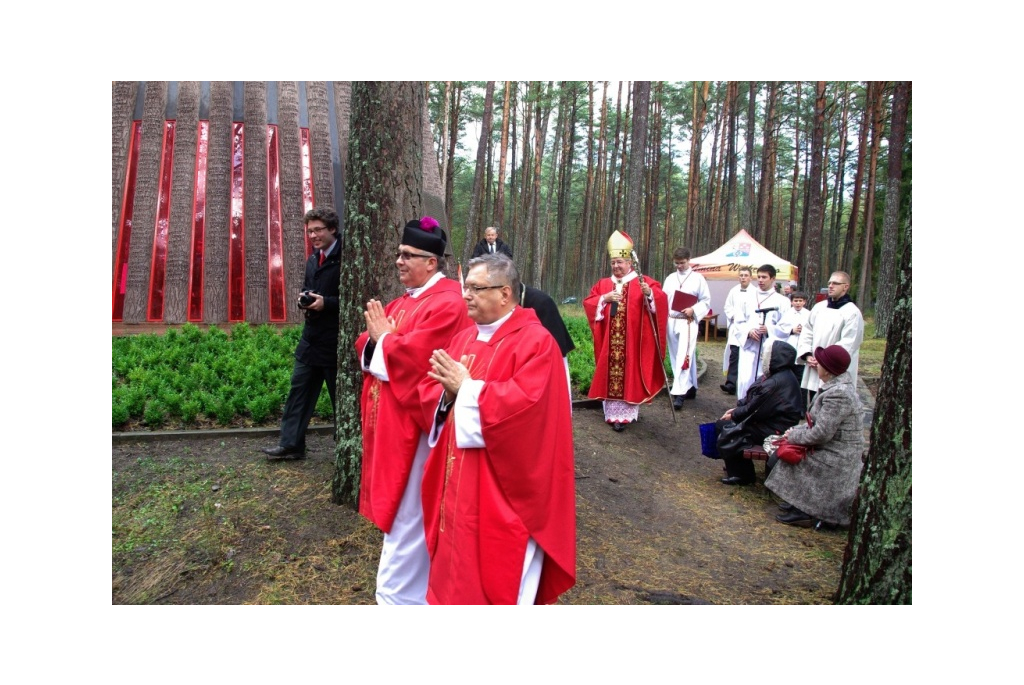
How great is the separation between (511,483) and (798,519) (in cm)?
377

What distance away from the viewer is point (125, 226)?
29.0ft

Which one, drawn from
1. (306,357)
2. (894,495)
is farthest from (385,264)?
(894,495)

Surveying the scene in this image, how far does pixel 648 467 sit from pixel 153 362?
207 inches

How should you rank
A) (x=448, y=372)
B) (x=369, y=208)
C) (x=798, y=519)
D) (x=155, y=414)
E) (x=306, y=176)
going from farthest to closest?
1. (x=306, y=176)
2. (x=155, y=414)
3. (x=798, y=519)
4. (x=369, y=208)
5. (x=448, y=372)

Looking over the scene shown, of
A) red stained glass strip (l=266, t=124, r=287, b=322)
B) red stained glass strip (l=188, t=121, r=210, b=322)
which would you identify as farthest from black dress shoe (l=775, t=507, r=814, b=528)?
red stained glass strip (l=188, t=121, r=210, b=322)

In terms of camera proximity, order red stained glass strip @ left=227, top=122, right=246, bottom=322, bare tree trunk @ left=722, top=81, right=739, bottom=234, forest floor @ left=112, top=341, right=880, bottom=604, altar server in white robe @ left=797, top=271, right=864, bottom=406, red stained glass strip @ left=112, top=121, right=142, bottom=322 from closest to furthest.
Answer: forest floor @ left=112, top=341, right=880, bottom=604 < altar server in white robe @ left=797, top=271, right=864, bottom=406 < red stained glass strip @ left=112, top=121, right=142, bottom=322 < red stained glass strip @ left=227, top=122, right=246, bottom=322 < bare tree trunk @ left=722, top=81, right=739, bottom=234

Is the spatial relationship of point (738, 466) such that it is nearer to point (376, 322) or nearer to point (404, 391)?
point (404, 391)

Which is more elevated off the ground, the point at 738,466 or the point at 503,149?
the point at 503,149

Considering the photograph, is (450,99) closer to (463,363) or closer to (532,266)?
(532,266)

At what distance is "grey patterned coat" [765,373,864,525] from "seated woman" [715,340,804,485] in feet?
2.13

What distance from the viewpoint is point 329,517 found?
4672 mm

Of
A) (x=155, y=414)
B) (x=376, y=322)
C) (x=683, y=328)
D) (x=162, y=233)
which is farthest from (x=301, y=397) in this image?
(x=683, y=328)

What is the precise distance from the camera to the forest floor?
400cm

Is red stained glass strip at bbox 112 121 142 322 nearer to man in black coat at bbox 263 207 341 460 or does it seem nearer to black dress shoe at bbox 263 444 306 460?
black dress shoe at bbox 263 444 306 460
